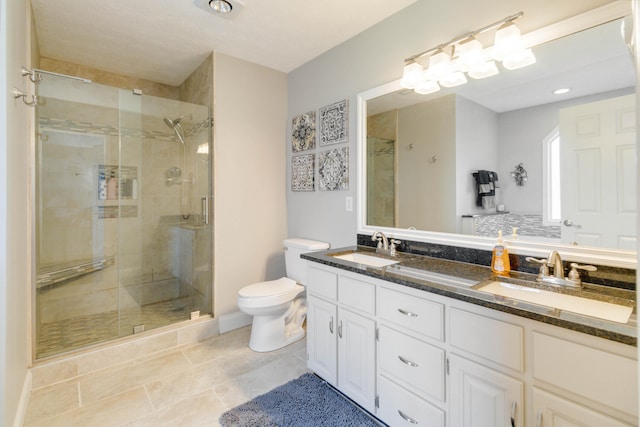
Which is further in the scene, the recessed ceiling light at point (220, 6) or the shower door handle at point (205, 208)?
the shower door handle at point (205, 208)

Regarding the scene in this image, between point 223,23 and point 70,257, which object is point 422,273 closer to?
point 223,23

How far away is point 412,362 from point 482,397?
299 millimetres

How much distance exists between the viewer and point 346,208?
240 cm

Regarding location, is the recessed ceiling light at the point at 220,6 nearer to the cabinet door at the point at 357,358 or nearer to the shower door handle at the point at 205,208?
the shower door handle at the point at 205,208

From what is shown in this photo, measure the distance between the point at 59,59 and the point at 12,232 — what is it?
7.46ft

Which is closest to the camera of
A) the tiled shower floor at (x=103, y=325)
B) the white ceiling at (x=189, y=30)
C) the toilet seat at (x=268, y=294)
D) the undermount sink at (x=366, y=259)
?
→ the undermount sink at (x=366, y=259)

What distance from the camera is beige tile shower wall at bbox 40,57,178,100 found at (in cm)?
274

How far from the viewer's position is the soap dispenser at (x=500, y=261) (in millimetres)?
1421

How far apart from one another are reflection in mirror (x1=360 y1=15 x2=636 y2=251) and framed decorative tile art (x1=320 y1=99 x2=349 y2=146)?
0.33m

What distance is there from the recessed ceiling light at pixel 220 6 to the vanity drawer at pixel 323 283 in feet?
5.93

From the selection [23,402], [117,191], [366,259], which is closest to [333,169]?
[366,259]

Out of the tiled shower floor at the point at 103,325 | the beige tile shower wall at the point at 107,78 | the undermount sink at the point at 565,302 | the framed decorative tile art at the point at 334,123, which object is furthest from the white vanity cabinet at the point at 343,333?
the beige tile shower wall at the point at 107,78

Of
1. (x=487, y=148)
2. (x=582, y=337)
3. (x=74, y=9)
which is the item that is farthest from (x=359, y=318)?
(x=74, y=9)

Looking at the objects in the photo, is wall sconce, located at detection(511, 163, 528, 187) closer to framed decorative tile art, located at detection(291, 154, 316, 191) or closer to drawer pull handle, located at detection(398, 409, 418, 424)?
drawer pull handle, located at detection(398, 409, 418, 424)
